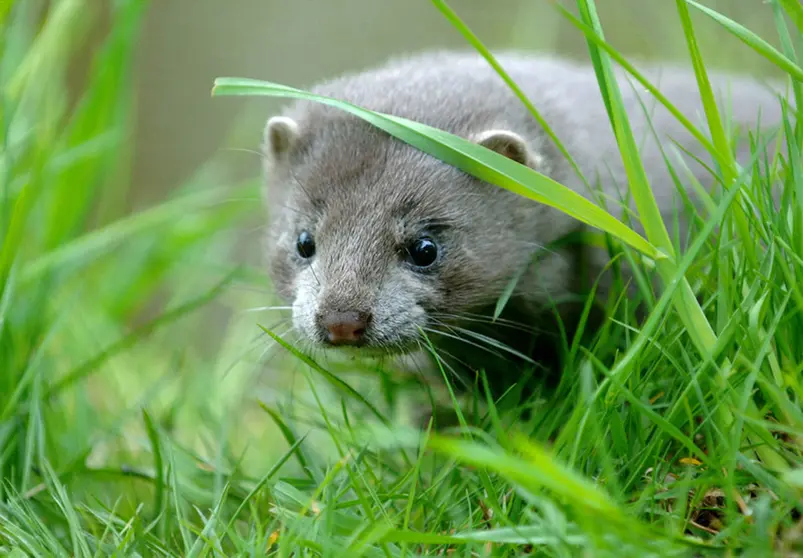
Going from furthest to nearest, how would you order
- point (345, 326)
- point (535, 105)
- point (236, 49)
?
point (236, 49), point (535, 105), point (345, 326)

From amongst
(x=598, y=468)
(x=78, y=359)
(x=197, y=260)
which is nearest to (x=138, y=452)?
(x=78, y=359)

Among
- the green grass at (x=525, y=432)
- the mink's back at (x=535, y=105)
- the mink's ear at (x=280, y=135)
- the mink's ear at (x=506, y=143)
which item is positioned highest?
the mink's back at (x=535, y=105)

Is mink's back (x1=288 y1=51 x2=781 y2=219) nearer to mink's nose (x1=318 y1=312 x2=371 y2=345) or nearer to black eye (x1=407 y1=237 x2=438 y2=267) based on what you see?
black eye (x1=407 y1=237 x2=438 y2=267)

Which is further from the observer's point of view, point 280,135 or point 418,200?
point 280,135

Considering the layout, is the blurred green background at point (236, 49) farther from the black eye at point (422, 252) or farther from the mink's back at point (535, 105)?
the black eye at point (422, 252)

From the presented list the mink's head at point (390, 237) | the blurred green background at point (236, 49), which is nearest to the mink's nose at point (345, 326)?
the mink's head at point (390, 237)

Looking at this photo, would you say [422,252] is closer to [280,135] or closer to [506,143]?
[506,143]

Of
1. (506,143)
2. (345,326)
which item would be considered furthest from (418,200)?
(345,326)

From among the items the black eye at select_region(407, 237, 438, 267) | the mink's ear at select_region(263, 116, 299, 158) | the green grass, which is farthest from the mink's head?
the green grass
